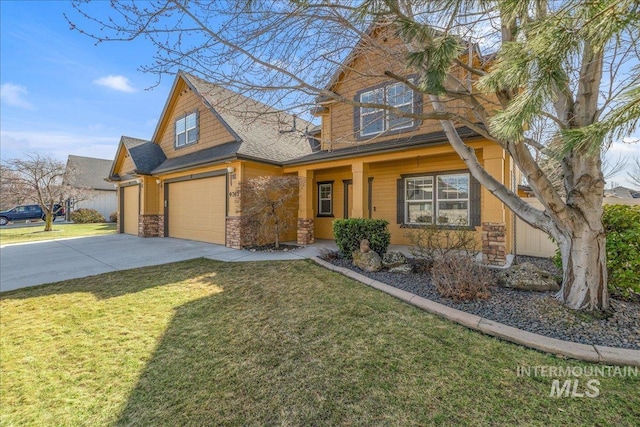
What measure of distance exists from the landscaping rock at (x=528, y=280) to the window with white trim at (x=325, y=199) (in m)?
7.04

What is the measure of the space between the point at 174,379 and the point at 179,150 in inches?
495

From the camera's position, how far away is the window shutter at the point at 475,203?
775 cm

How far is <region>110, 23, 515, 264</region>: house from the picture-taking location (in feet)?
22.4

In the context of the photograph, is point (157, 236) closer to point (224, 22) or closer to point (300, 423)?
point (224, 22)

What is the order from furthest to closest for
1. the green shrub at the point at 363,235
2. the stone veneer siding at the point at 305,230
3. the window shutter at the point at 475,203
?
the stone veneer siding at the point at 305,230
the window shutter at the point at 475,203
the green shrub at the point at 363,235

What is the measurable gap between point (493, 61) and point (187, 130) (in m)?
12.5

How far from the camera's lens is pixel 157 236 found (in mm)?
13219

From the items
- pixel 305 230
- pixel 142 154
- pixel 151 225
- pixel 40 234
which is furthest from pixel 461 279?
pixel 40 234

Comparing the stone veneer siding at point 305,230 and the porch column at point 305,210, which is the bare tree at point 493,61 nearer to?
the porch column at point 305,210

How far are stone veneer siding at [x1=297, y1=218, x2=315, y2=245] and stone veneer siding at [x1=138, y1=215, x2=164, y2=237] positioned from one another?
7.60 m

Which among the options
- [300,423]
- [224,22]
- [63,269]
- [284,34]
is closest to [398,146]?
[284,34]

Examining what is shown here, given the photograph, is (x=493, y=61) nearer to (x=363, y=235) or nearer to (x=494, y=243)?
(x=494, y=243)

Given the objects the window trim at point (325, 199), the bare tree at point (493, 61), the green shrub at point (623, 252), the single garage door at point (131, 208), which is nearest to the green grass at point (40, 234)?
the single garage door at point (131, 208)

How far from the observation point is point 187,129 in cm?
1266
